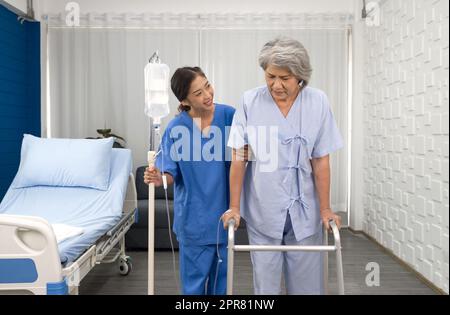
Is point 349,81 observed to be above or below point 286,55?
above

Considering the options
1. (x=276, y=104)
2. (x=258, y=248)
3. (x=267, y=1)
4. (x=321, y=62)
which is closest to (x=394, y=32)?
(x=321, y=62)

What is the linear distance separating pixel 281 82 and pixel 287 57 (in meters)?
0.09

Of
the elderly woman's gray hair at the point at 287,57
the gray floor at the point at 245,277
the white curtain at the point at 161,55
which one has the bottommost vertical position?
the gray floor at the point at 245,277

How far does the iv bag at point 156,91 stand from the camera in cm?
161

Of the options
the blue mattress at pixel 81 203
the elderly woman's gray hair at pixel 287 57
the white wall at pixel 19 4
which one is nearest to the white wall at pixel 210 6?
the white wall at pixel 19 4

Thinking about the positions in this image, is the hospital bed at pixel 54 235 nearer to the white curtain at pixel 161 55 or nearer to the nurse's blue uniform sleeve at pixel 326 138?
the nurse's blue uniform sleeve at pixel 326 138

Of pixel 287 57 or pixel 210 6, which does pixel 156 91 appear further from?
pixel 210 6

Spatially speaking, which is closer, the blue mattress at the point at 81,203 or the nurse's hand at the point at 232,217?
the nurse's hand at the point at 232,217

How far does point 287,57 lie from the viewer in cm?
146

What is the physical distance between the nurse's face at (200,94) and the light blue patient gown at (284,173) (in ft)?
0.71

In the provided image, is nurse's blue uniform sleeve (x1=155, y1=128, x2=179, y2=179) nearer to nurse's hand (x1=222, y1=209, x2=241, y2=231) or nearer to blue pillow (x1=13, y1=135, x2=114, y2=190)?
nurse's hand (x1=222, y1=209, x2=241, y2=231)

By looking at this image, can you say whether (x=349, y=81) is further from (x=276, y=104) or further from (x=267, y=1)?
(x=276, y=104)

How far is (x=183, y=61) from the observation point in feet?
15.3
